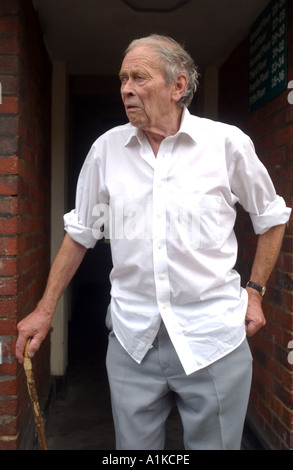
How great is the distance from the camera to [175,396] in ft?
6.24

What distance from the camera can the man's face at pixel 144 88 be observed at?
1.80 m

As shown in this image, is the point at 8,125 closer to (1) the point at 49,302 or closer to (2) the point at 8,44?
(2) the point at 8,44

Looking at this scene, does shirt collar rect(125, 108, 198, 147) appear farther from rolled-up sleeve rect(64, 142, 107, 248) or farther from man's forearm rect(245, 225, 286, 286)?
man's forearm rect(245, 225, 286, 286)

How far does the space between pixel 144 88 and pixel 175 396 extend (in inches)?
45.4

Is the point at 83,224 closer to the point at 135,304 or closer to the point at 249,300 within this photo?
the point at 135,304

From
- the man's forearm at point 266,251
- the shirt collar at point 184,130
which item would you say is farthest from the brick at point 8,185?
the man's forearm at point 266,251

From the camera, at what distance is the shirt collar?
1816 mm

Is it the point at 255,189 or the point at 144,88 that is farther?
the point at 255,189

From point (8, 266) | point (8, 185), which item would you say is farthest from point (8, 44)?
point (8, 266)

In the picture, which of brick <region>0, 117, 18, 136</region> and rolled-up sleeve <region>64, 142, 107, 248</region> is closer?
rolled-up sleeve <region>64, 142, 107, 248</region>

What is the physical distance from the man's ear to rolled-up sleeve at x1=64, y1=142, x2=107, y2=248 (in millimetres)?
359

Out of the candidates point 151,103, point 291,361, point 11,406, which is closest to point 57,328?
point 11,406

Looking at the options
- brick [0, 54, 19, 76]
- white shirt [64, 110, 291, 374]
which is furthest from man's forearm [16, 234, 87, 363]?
brick [0, 54, 19, 76]

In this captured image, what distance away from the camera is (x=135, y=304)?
1814 millimetres
